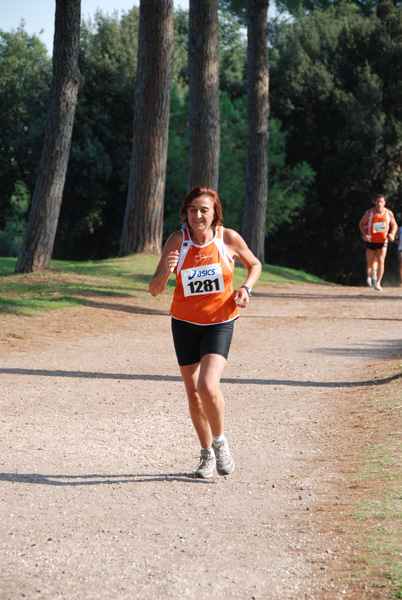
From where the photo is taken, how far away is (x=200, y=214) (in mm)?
4898

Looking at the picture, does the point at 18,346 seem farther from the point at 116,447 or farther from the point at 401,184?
the point at 401,184

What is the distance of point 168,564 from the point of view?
3.59 metres

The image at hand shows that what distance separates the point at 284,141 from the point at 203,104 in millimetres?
15820

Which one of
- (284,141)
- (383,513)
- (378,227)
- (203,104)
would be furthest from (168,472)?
(284,141)

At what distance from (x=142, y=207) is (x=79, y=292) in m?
4.97

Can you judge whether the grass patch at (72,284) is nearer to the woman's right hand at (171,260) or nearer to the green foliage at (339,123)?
the woman's right hand at (171,260)

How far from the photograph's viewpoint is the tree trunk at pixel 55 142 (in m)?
15.3

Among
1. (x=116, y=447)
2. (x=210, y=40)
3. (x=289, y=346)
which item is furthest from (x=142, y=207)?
(x=116, y=447)

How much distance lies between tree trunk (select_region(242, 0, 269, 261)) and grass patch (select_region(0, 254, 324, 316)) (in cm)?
567

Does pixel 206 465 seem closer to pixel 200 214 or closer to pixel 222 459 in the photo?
pixel 222 459

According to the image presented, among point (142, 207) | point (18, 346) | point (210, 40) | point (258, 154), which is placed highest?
point (210, 40)

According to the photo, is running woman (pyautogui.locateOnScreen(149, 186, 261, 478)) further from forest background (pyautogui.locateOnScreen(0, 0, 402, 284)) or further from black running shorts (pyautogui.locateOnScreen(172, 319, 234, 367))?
forest background (pyautogui.locateOnScreen(0, 0, 402, 284))

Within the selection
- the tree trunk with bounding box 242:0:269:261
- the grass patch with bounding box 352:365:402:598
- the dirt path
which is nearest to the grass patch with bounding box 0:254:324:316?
the dirt path

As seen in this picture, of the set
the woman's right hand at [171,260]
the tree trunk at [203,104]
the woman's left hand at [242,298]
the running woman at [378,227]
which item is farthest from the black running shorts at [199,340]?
the tree trunk at [203,104]
